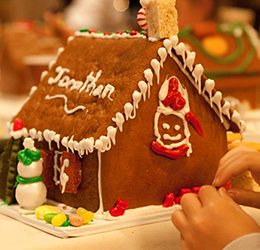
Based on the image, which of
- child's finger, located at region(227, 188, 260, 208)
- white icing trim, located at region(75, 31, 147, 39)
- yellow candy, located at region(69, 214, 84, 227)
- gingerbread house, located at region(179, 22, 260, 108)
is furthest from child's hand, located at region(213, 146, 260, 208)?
gingerbread house, located at region(179, 22, 260, 108)

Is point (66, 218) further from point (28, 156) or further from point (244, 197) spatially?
point (244, 197)

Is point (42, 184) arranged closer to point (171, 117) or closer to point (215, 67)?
point (171, 117)

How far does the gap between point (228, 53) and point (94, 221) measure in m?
2.08

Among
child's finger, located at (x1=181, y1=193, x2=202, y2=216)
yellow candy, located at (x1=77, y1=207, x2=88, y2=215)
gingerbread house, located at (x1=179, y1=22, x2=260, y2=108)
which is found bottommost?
gingerbread house, located at (x1=179, y1=22, x2=260, y2=108)

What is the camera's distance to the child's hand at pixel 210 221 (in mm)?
1003

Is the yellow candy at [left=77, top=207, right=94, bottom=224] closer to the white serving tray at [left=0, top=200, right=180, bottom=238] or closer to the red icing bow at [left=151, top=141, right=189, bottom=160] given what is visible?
the white serving tray at [left=0, top=200, right=180, bottom=238]

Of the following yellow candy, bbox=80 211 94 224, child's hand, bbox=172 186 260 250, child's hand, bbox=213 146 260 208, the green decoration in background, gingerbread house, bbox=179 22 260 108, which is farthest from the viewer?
gingerbread house, bbox=179 22 260 108

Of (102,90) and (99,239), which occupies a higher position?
(102,90)

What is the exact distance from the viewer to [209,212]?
1.03 meters

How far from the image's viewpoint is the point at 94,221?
1.29m

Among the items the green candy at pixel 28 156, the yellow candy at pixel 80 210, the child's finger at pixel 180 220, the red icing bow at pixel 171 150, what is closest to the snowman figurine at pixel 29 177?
the green candy at pixel 28 156

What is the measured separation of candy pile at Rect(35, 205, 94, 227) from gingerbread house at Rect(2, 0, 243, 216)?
57 mm

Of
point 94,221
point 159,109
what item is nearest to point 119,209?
point 94,221

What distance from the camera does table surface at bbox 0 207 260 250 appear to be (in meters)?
1.18
